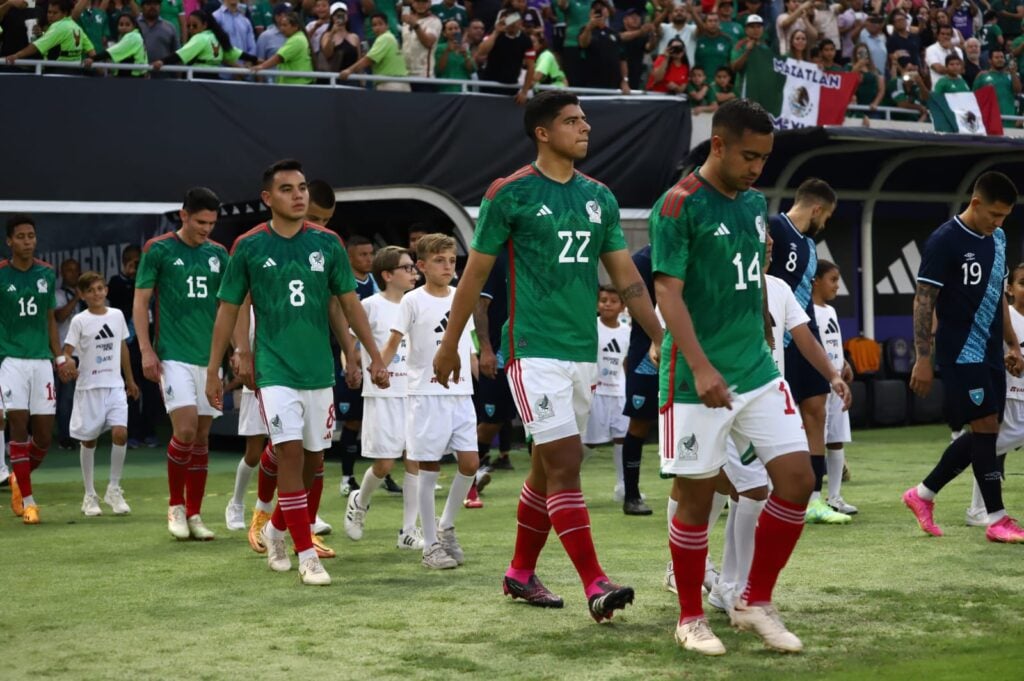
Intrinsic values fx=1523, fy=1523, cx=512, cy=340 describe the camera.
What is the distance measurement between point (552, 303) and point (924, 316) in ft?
10.0

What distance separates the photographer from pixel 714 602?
668cm

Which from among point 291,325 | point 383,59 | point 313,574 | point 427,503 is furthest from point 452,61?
point 313,574

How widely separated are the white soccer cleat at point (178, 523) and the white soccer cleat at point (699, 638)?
4764mm

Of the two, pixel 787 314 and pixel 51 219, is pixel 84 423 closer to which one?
pixel 787 314

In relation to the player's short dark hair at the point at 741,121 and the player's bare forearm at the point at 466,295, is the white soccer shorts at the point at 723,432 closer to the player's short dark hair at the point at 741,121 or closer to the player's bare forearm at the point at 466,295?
the player's short dark hair at the point at 741,121

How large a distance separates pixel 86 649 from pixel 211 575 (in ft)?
6.80

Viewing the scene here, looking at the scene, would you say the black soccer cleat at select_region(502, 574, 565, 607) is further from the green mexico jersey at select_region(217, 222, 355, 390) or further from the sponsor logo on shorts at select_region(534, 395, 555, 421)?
the green mexico jersey at select_region(217, 222, 355, 390)

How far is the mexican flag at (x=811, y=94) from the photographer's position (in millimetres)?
20188

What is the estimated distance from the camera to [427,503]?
8664 millimetres

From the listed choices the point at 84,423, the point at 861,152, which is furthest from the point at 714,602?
the point at 861,152

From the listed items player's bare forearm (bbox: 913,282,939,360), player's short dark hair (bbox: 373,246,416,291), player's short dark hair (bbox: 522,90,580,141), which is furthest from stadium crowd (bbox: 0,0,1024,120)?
player's short dark hair (bbox: 522,90,580,141)

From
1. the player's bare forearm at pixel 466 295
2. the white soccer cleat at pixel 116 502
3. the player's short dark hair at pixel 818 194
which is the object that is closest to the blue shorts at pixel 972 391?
the player's short dark hair at pixel 818 194

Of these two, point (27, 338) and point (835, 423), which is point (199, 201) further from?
point (835, 423)

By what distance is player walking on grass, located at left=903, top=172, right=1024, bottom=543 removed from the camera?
8.71m
